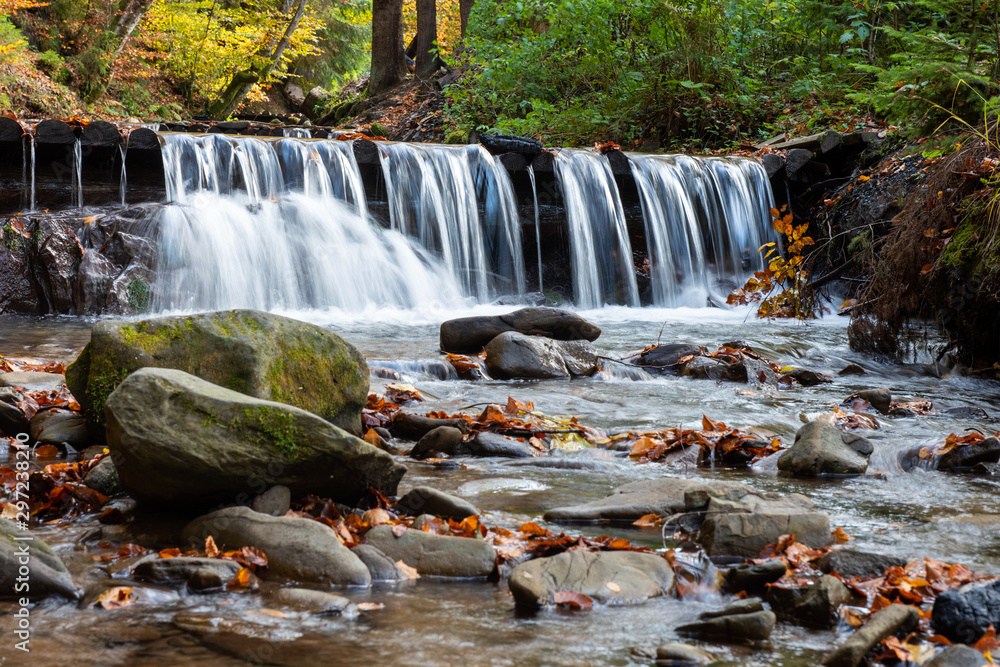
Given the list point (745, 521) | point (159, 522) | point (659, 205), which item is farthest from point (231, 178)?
point (745, 521)

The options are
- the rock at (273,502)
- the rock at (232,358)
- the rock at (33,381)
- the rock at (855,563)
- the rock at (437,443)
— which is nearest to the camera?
the rock at (855,563)

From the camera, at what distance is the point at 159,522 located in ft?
9.66

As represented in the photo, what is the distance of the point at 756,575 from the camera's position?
242 cm

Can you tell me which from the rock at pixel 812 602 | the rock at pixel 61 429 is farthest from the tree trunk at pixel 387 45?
the rock at pixel 812 602

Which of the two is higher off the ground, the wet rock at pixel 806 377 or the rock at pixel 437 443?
the rock at pixel 437 443

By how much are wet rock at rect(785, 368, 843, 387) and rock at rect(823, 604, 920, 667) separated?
15.8 feet

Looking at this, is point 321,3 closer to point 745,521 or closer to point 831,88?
point 831,88

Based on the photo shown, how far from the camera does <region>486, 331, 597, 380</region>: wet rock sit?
6.66 metres

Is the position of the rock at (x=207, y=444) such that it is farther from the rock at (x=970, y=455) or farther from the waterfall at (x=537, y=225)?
the waterfall at (x=537, y=225)

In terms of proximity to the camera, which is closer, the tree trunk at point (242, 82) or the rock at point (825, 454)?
the rock at point (825, 454)

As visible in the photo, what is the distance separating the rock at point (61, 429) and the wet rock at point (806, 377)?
5410 mm

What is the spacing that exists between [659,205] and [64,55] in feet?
58.2

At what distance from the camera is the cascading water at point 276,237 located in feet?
34.6

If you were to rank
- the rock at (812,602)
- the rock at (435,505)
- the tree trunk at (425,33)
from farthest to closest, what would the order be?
1. the tree trunk at (425,33)
2. the rock at (435,505)
3. the rock at (812,602)
